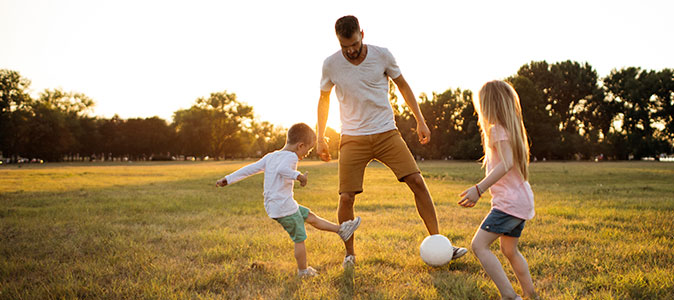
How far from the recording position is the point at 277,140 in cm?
10362

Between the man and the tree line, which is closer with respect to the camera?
the man

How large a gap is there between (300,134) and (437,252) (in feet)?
5.88

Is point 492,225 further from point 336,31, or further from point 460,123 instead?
point 460,123

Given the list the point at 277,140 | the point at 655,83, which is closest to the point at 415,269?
the point at 655,83

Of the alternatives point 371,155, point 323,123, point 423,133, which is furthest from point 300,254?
point 423,133

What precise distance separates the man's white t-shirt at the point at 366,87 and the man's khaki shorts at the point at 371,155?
8cm

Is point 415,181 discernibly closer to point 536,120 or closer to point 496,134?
point 496,134

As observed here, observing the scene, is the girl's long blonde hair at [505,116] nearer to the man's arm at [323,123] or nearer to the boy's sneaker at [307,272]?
the man's arm at [323,123]

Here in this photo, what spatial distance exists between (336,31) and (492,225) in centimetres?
223

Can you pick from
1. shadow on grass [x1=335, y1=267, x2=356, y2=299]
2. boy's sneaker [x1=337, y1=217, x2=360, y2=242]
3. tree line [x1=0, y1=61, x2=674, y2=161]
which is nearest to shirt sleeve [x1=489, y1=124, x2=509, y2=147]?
shadow on grass [x1=335, y1=267, x2=356, y2=299]

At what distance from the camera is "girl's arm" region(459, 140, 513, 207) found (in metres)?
2.82

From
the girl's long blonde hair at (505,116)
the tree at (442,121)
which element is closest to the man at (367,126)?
the girl's long blonde hair at (505,116)

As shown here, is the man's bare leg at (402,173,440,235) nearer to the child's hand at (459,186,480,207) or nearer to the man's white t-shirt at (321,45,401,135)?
the man's white t-shirt at (321,45,401,135)

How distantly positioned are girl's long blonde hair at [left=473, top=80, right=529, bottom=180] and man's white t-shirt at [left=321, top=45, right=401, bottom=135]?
1196 millimetres
